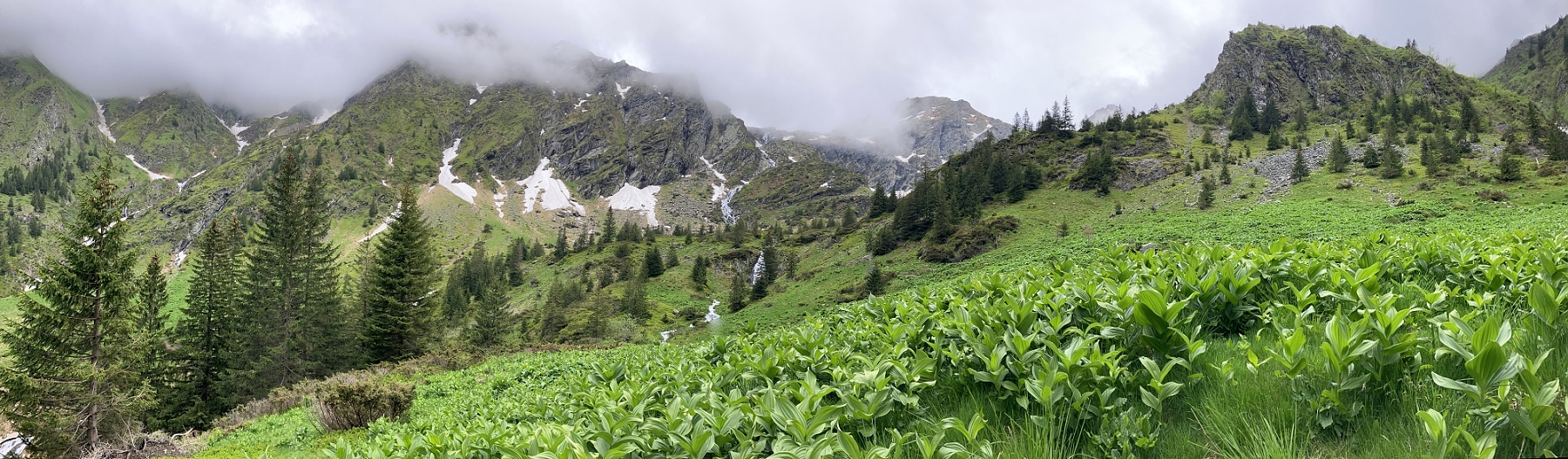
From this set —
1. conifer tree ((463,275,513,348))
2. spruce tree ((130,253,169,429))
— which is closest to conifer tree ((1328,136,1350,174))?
conifer tree ((463,275,513,348))

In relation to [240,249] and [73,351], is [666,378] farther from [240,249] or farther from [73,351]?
[240,249]

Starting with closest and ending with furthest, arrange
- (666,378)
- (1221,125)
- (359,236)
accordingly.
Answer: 1. (666,378)
2. (1221,125)
3. (359,236)

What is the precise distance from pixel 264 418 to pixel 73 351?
41.0 ft

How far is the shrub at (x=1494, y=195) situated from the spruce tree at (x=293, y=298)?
75919 mm

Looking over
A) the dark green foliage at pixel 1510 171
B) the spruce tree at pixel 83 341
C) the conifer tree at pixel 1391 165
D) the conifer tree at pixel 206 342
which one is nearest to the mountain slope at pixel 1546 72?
the conifer tree at pixel 1391 165

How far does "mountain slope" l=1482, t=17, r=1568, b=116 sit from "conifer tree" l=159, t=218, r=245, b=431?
252508 millimetres

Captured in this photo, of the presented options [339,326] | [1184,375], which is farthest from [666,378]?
[339,326]

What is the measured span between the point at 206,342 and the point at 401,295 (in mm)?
11172

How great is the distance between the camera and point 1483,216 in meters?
34.4

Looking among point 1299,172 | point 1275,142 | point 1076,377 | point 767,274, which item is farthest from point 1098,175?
point 1076,377

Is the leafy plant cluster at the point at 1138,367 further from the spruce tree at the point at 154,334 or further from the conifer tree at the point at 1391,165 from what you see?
the conifer tree at the point at 1391,165

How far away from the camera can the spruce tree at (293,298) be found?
32875 mm

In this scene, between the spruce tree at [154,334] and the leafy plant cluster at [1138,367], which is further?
the spruce tree at [154,334]

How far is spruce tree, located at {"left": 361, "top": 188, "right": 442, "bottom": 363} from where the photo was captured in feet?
106
